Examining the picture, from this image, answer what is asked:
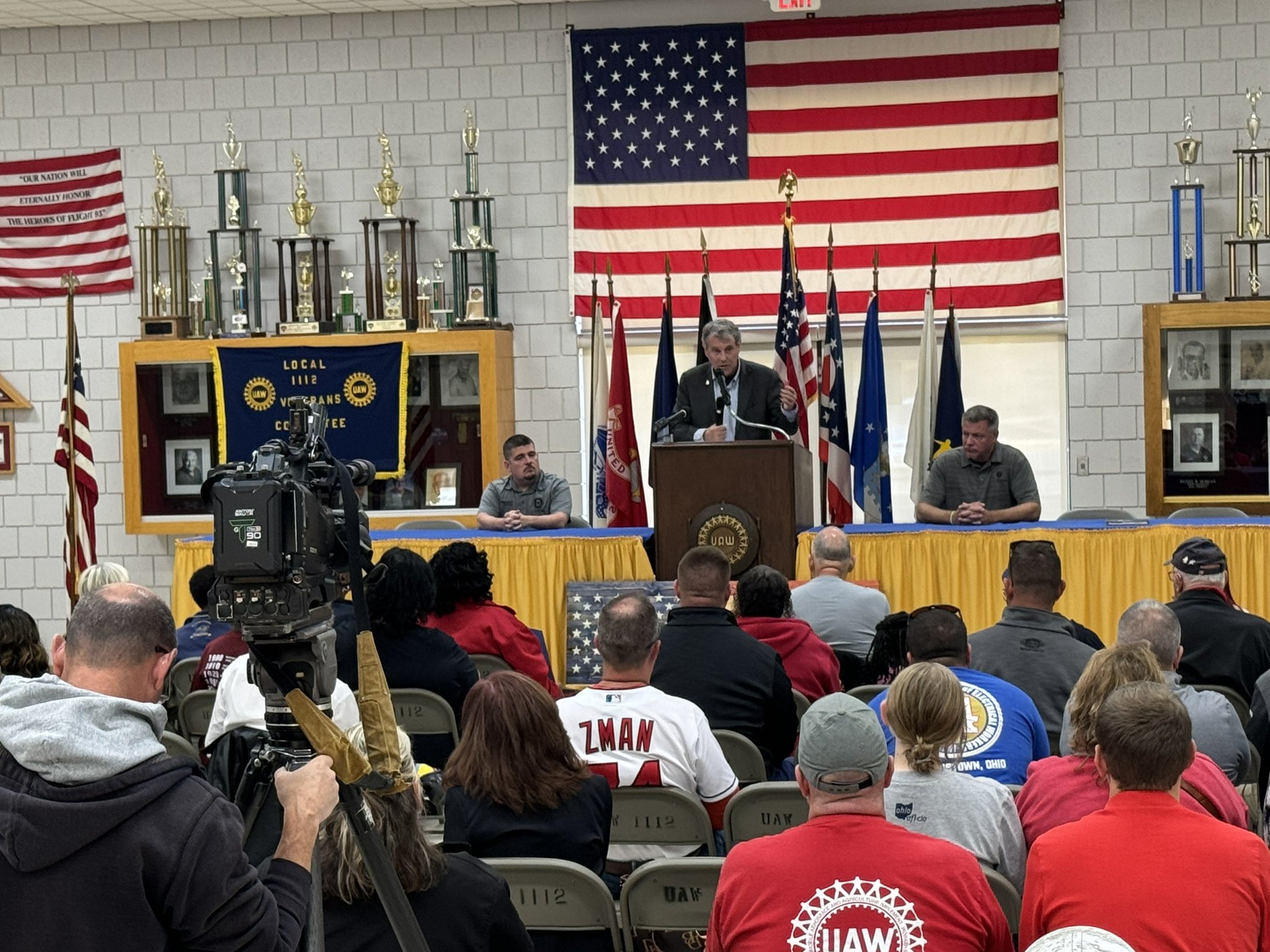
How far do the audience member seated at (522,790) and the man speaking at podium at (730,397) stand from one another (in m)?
4.72

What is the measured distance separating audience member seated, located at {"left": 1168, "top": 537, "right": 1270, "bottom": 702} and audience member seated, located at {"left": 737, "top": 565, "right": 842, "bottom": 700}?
1.20m

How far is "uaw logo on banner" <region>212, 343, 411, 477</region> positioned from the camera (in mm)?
10680

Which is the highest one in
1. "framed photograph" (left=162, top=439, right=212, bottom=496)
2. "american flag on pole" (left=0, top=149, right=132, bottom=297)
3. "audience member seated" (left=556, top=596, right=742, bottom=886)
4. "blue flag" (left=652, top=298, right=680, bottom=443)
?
"american flag on pole" (left=0, top=149, right=132, bottom=297)

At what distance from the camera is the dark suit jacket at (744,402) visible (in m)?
8.34

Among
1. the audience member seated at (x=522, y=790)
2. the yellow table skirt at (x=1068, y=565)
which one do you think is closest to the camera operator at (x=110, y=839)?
the audience member seated at (x=522, y=790)

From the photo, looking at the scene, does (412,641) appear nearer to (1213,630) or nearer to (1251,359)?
(1213,630)

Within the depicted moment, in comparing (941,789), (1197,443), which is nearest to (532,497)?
(1197,443)

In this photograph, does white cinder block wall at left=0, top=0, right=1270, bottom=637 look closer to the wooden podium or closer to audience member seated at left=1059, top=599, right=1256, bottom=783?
the wooden podium

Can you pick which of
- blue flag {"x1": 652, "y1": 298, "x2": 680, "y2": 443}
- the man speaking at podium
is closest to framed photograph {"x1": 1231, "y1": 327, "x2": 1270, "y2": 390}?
the man speaking at podium

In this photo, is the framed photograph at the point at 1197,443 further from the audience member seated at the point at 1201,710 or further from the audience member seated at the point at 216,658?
the audience member seated at the point at 216,658

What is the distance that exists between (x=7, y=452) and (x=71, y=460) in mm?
1730

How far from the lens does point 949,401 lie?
32.8ft

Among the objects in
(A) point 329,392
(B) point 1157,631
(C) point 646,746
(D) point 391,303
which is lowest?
(C) point 646,746

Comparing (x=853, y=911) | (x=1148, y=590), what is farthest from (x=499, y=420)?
(x=853, y=911)
